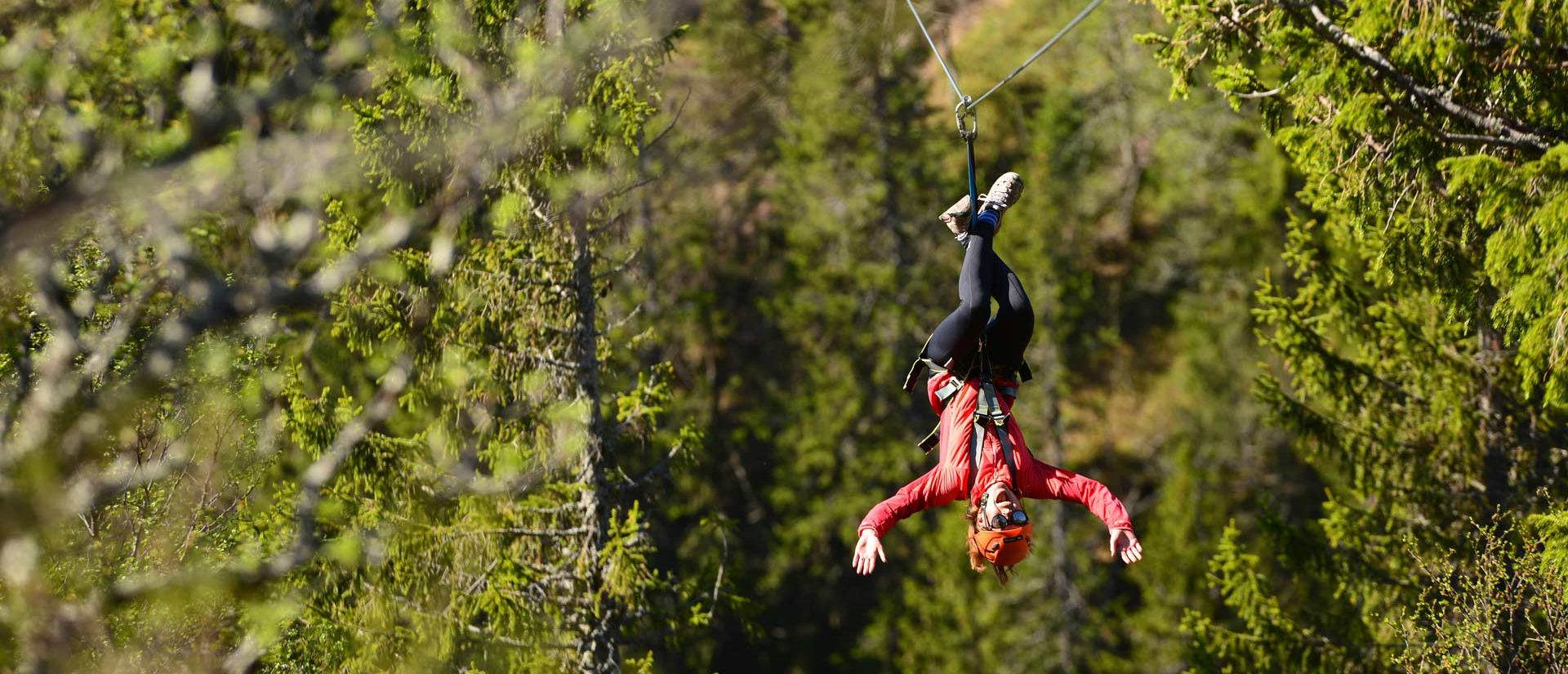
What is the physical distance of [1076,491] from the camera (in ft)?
21.7

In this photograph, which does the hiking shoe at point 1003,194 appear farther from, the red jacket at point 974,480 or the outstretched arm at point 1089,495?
the outstretched arm at point 1089,495

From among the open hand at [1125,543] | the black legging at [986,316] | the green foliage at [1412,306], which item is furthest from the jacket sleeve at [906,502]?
the green foliage at [1412,306]

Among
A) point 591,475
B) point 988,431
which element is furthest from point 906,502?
point 591,475

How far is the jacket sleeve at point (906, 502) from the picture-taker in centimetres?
641

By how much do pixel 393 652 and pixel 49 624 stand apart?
3.82 meters

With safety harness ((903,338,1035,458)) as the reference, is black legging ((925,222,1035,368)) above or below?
above

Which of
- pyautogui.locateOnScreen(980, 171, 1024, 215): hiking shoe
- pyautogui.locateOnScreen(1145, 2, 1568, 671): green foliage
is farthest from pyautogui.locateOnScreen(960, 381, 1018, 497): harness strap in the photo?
pyautogui.locateOnScreen(1145, 2, 1568, 671): green foliage

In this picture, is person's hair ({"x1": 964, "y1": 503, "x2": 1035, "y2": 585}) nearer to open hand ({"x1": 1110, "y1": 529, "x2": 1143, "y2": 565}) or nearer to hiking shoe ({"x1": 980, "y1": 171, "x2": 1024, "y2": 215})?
open hand ({"x1": 1110, "y1": 529, "x2": 1143, "y2": 565})

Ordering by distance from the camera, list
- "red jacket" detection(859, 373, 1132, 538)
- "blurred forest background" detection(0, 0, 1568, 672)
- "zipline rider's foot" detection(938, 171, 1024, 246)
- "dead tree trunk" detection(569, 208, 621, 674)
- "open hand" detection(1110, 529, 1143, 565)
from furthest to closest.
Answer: "dead tree trunk" detection(569, 208, 621, 674) < "blurred forest background" detection(0, 0, 1568, 672) < "zipline rider's foot" detection(938, 171, 1024, 246) < "red jacket" detection(859, 373, 1132, 538) < "open hand" detection(1110, 529, 1143, 565)

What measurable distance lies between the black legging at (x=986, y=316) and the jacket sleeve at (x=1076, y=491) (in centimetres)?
59

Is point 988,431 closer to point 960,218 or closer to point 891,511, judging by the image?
point 891,511

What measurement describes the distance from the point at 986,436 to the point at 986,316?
0.62 meters

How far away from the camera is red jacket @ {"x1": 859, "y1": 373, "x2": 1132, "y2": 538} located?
21.2ft

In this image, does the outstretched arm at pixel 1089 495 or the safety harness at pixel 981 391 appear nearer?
the outstretched arm at pixel 1089 495
